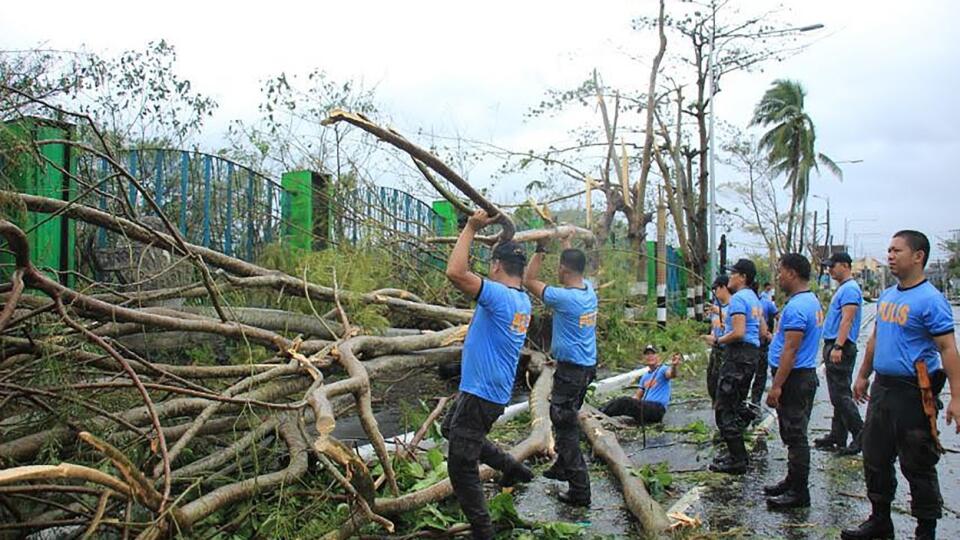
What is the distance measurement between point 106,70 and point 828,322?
9.04 meters

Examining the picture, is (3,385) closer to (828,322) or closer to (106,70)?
(828,322)

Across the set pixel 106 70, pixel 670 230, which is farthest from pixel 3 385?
pixel 670 230

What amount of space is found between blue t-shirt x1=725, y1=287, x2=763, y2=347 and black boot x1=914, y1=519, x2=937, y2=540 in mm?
2359

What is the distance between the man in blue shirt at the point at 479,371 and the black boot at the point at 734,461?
249 cm

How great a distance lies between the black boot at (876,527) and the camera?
4305 millimetres

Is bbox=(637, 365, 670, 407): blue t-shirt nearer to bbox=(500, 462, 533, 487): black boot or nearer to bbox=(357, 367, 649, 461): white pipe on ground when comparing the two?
bbox=(357, 367, 649, 461): white pipe on ground

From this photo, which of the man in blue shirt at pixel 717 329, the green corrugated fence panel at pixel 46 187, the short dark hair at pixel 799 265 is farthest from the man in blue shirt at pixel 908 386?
the green corrugated fence panel at pixel 46 187

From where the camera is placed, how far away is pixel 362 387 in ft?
14.9

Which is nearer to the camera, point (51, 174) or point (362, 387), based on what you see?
point (362, 387)

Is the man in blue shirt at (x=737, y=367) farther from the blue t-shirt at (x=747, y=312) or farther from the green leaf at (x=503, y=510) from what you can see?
the green leaf at (x=503, y=510)

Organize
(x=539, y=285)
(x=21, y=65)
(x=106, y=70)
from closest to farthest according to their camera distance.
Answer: (x=539, y=285) → (x=21, y=65) → (x=106, y=70)

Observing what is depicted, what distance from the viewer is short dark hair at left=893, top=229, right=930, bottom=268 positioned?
4297 mm

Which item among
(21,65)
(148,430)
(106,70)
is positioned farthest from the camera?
(106,70)

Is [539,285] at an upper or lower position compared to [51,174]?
lower
